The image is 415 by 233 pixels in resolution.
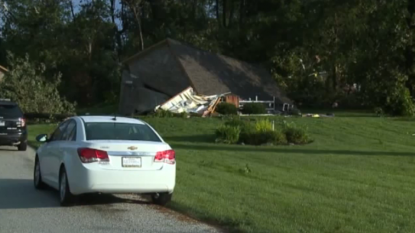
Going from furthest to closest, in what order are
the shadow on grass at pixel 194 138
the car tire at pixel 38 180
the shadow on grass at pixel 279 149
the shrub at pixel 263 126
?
the shadow on grass at pixel 194 138 → the shrub at pixel 263 126 → the shadow on grass at pixel 279 149 → the car tire at pixel 38 180

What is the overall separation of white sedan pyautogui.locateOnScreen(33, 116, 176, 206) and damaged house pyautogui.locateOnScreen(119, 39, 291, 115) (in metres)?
32.4

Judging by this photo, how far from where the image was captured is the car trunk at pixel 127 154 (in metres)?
12.2

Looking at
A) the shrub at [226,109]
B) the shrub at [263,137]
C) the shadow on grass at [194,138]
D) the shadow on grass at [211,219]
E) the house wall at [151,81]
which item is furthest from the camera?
the house wall at [151,81]

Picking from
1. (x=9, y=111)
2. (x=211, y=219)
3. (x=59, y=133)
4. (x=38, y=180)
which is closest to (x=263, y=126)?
(x=9, y=111)

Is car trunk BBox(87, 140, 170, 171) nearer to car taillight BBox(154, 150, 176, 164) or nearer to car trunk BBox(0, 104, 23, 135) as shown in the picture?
car taillight BBox(154, 150, 176, 164)

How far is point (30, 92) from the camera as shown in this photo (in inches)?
1796

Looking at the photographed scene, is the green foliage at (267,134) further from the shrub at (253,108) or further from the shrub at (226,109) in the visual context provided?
the shrub at (253,108)

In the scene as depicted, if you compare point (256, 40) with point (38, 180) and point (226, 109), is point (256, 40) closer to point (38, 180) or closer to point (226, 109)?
point (226, 109)

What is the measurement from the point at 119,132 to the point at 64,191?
4.40 feet

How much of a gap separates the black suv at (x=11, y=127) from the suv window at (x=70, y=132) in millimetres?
11428

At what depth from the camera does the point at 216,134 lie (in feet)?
98.4

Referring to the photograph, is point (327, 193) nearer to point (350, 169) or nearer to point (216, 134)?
point (350, 169)

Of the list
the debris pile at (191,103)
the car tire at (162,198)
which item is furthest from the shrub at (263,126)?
the car tire at (162,198)

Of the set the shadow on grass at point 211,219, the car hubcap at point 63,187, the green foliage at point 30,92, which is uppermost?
the green foliage at point 30,92
